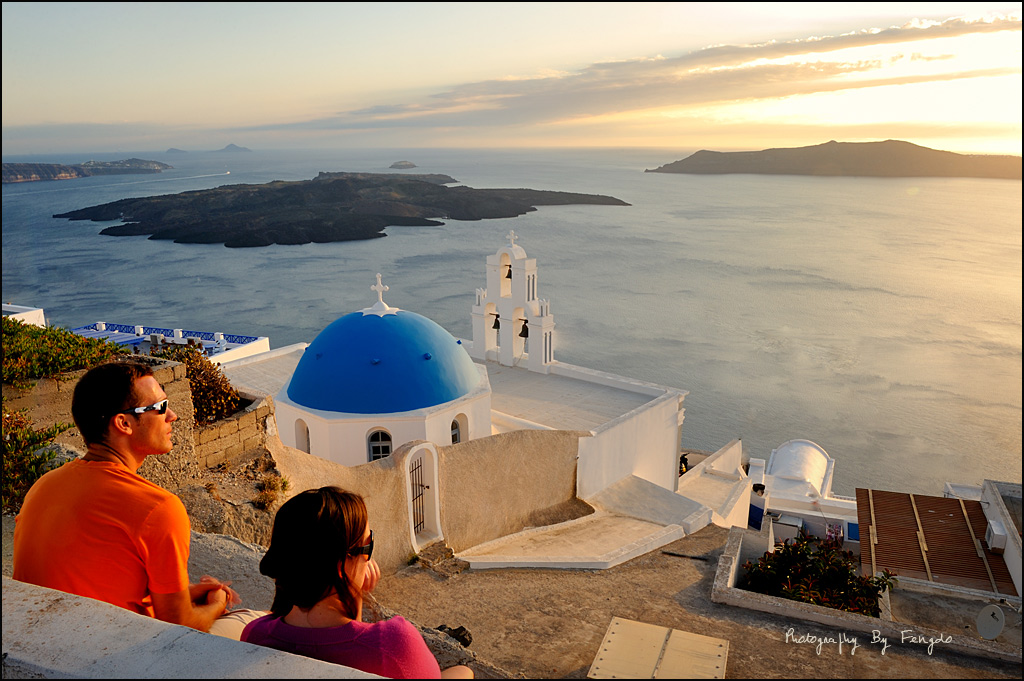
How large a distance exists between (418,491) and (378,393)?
2.68 m

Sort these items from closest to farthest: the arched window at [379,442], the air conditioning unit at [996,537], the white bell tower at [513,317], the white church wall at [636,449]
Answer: the air conditioning unit at [996,537]
the arched window at [379,442]
the white church wall at [636,449]
the white bell tower at [513,317]

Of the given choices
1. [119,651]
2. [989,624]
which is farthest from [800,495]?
[119,651]

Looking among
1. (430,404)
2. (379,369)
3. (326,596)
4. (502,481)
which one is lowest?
(502,481)

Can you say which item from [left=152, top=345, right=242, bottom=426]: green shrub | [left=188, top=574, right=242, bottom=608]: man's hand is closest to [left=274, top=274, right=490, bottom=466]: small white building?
[left=152, top=345, right=242, bottom=426]: green shrub

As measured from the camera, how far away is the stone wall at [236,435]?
26.1 feet

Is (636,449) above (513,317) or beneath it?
beneath

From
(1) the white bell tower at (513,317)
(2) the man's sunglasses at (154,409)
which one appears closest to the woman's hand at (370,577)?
(2) the man's sunglasses at (154,409)

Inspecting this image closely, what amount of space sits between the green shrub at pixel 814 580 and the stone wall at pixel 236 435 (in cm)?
581

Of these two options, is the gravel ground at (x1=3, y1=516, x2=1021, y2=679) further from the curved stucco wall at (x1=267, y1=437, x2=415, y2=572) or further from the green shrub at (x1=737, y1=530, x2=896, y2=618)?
the green shrub at (x1=737, y1=530, x2=896, y2=618)

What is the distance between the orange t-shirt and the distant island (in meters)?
102

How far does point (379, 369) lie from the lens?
1295 centimetres

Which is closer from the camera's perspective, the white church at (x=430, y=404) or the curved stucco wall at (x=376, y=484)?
the curved stucco wall at (x=376, y=484)

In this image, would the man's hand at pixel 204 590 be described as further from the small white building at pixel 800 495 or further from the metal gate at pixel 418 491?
the small white building at pixel 800 495

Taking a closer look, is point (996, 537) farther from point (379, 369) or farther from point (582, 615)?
point (379, 369)
